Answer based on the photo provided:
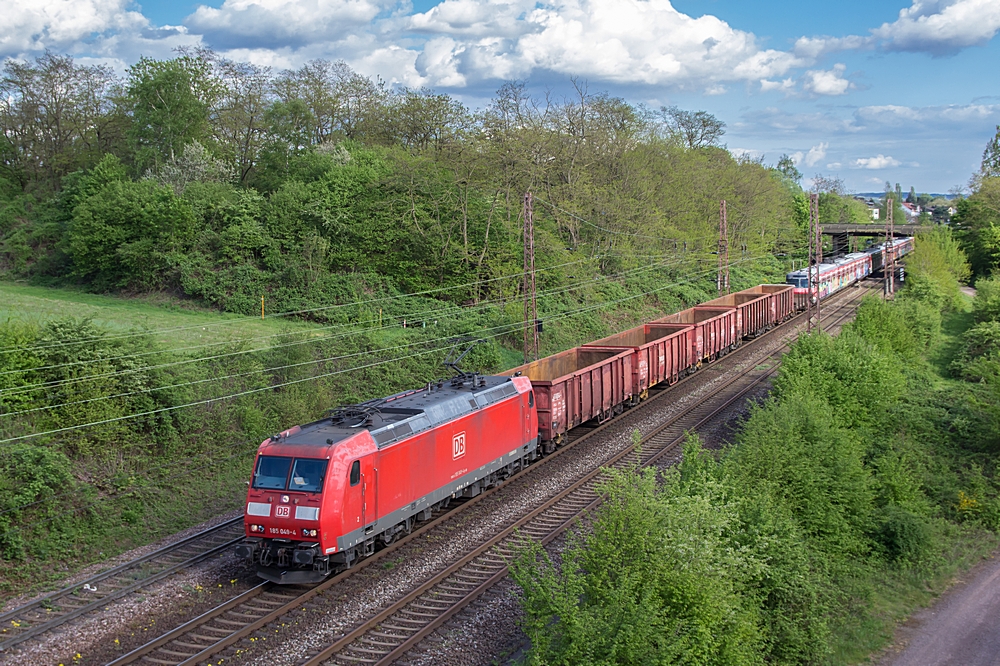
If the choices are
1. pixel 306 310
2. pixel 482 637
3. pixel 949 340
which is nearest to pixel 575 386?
pixel 306 310

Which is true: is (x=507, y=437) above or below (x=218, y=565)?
above

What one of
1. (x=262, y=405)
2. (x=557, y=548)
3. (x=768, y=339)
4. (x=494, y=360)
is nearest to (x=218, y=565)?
(x=557, y=548)

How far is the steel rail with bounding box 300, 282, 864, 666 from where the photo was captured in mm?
11266

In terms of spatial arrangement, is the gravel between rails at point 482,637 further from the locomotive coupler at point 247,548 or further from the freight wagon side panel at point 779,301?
the freight wagon side panel at point 779,301

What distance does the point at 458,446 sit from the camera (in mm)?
16375

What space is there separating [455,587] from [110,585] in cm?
623

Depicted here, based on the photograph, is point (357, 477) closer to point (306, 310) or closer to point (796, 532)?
point (796, 532)

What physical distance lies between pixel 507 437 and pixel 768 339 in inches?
1107

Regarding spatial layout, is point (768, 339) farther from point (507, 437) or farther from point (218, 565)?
point (218, 565)

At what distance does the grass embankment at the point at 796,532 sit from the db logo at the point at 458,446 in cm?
296

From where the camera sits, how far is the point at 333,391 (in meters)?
25.6

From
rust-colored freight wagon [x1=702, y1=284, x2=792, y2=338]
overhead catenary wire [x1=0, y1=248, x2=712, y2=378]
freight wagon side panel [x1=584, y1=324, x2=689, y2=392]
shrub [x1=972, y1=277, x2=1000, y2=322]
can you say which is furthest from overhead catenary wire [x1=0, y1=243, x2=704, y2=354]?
shrub [x1=972, y1=277, x2=1000, y2=322]

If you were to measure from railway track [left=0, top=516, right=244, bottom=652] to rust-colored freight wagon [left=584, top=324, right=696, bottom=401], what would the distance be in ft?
47.4

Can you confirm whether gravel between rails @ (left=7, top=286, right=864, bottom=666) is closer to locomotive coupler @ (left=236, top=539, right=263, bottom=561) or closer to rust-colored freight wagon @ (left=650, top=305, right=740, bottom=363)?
locomotive coupler @ (left=236, top=539, right=263, bottom=561)
